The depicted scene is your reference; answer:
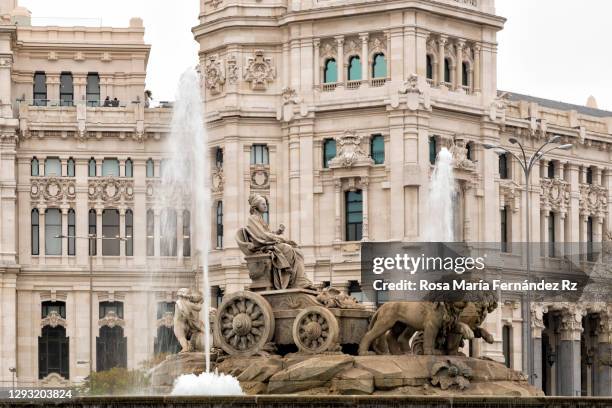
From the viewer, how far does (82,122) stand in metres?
112

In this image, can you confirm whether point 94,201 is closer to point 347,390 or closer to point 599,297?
point 599,297

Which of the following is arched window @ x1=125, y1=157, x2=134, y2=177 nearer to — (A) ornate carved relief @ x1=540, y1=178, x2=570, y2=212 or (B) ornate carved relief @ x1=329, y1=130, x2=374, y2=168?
(B) ornate carved relief @ x1=329, y1=130, x2=374, y2=168

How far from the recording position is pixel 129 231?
371ft

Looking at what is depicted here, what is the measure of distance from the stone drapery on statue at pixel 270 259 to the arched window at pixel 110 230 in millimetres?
66020

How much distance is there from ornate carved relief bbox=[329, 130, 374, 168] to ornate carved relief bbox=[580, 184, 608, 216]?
18408 mm

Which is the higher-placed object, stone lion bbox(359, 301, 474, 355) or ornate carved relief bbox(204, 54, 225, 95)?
ornate carved relief bbox(204, 54, 225, 95)

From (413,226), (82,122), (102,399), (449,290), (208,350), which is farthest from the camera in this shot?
(82,122)

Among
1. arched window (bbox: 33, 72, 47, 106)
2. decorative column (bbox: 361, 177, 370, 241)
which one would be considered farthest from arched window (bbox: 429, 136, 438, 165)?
arched window (bbox: 33, 72, 47, 106)

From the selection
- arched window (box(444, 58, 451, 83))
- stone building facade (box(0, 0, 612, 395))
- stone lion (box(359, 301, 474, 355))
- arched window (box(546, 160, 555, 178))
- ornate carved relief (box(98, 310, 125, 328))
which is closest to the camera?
stone lion (box(359, 301, 474, 355))

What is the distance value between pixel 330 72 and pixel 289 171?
530cm

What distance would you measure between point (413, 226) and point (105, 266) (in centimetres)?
1842

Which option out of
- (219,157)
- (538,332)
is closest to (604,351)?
(538,332)

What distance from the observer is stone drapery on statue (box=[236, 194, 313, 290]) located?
1850 inches

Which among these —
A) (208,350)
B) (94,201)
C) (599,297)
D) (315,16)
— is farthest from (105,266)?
(208,350)
